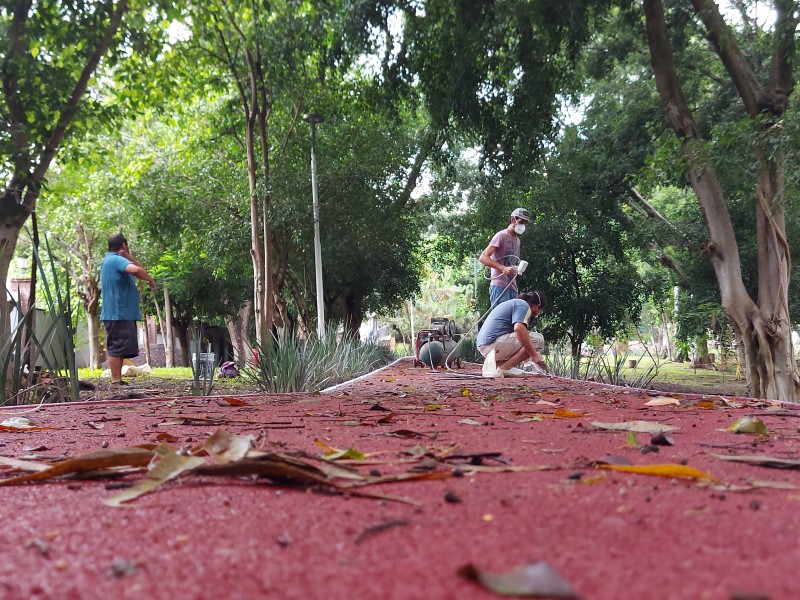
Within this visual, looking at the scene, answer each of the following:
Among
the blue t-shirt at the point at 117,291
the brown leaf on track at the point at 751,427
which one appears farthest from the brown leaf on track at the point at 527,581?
the blue t-shirt at the point at 117,291

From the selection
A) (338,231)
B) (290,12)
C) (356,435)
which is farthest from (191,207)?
(356,435)

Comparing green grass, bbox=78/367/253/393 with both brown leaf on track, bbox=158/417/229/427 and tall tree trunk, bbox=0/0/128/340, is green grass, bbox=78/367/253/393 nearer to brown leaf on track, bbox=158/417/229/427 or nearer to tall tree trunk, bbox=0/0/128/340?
tall tree trunk, bbox=0/0/128/340

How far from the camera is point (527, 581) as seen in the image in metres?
1.03

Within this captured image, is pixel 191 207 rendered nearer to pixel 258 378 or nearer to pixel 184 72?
pixel 184 72

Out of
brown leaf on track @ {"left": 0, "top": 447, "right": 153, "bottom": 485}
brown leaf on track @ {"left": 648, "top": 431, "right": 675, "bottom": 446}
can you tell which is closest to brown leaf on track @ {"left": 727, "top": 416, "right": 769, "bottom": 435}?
brown leaf on track @ {"left": 648, "top": 431, "right": 675, "bottom": 446}

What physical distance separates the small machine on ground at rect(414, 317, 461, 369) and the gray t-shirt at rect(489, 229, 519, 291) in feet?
14.2

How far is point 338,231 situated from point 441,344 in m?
4.97

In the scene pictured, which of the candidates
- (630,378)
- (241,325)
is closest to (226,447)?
(630,378)

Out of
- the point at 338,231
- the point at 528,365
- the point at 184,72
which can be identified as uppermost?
the point at 184,72

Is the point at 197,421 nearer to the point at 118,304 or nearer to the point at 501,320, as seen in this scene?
the point at 118,304

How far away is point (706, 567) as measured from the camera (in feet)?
3.81

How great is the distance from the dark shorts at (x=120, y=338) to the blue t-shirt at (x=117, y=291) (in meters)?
0.09

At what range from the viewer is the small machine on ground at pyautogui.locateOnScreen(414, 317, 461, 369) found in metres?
14.0

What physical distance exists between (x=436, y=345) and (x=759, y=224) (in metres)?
6.55
